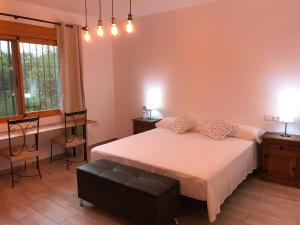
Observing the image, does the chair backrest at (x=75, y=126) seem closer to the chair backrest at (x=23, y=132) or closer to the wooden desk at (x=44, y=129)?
the wooden desk at (x=44, y=129)

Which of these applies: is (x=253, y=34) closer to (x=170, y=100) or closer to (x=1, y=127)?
(x=170, y=100)

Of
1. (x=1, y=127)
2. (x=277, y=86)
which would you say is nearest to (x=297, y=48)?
(x=277, y=86)

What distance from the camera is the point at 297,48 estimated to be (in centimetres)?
333

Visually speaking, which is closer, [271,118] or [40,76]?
[271,118]

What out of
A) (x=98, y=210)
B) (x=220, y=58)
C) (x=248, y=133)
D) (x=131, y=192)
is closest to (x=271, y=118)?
(x=248, y=133)

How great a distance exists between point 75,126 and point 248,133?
2.88 m

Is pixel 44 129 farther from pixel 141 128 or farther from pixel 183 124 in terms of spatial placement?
pixel 183 124

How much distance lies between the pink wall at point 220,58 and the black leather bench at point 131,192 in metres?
2.07

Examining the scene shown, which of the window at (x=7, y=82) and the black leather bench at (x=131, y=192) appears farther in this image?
the window at (x=7, y=82)

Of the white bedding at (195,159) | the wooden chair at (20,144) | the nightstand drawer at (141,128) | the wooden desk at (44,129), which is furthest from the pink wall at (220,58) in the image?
the wooden chair at (20,144)

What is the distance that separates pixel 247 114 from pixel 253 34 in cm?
121

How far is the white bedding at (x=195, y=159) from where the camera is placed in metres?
2.41

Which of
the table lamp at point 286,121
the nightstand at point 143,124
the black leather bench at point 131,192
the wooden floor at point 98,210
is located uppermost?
the table lamp at point 286,121

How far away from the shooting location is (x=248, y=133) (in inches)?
138
